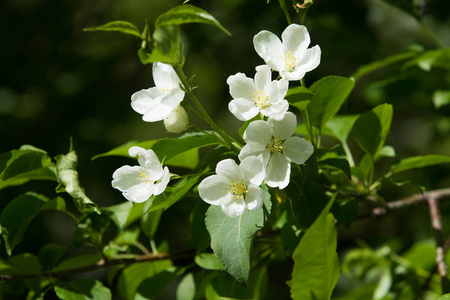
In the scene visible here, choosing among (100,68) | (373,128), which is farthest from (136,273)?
(100,68)

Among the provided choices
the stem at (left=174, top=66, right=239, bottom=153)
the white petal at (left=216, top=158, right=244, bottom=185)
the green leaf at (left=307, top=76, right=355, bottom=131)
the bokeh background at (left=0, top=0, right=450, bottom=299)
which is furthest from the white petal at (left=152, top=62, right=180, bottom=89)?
the bokeh background at (left=0, top=0, right=450, bottom=299)

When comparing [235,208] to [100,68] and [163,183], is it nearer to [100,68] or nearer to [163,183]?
[163,183]

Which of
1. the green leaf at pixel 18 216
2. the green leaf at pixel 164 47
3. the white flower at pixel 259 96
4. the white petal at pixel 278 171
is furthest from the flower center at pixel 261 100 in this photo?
the green leaf at pixel 18 216

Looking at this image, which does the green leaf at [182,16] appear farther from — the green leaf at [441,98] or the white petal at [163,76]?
the green leaf at [441,98]

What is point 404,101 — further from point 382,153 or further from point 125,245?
point 125,245

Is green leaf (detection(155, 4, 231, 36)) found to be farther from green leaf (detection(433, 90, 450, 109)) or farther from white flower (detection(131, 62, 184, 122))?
green leaf (detection(433, 90, 450, 109))
